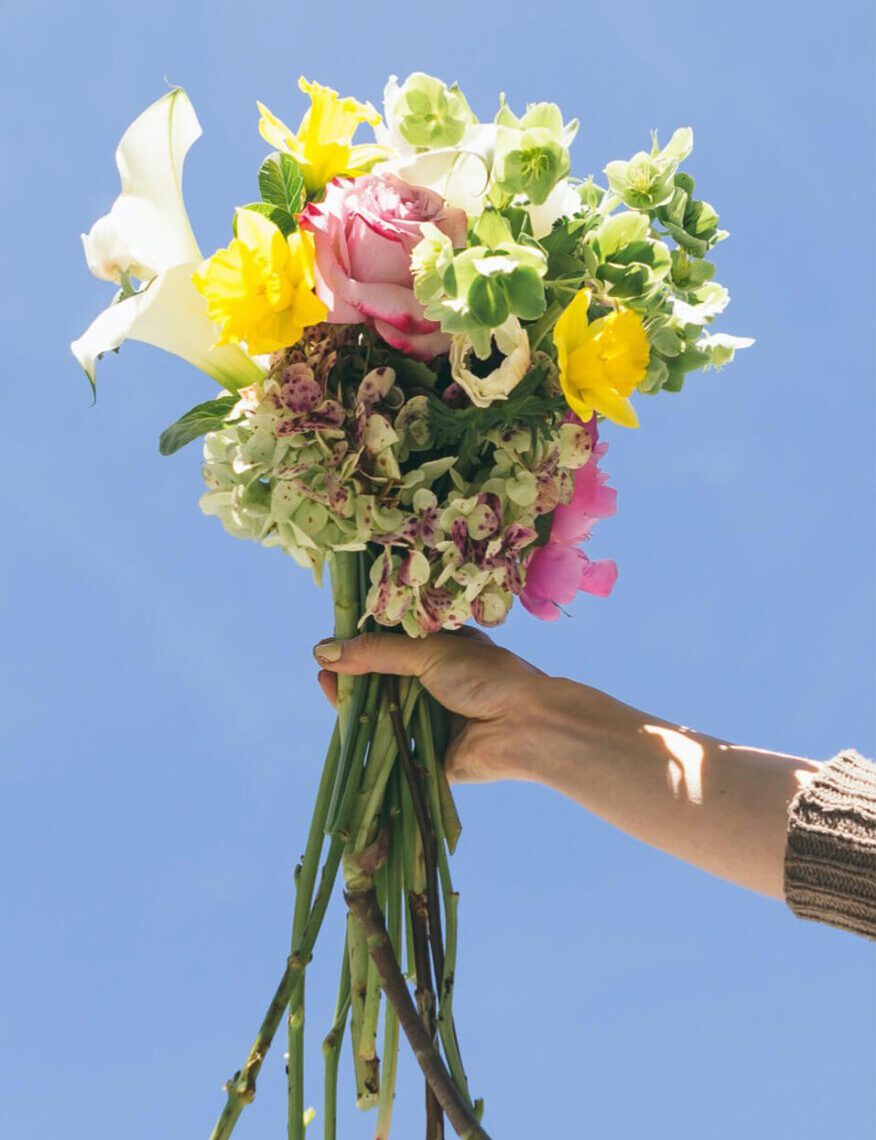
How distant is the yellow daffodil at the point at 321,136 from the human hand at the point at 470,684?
1.54ft

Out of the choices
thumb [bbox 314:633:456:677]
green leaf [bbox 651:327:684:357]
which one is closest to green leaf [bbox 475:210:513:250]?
green leaf [bbox 651:327:684:357]

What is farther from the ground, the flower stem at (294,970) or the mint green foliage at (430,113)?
the mint green foliage at (430,113)

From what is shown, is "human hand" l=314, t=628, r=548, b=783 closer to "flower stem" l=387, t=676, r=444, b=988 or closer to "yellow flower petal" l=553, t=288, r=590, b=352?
"flower stem" l=387, t=676, r=444, b=988

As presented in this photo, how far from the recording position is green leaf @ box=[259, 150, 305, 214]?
1.31 meters

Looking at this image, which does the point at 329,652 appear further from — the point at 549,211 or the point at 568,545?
the point at 549,211

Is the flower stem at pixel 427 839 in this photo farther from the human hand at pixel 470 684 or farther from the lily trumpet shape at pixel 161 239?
the lily trumpet shape at pixel 161 239

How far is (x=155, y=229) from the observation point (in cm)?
137

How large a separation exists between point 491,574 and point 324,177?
0.42 metres

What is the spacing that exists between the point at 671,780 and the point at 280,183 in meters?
0.70

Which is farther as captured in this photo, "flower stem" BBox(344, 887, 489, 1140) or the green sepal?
"flower stem" BBox(344, 887, 489, 1140)

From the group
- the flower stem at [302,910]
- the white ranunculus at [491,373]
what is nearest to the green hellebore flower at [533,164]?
the white ranunculus at [491,373]

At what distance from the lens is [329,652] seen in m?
1.44

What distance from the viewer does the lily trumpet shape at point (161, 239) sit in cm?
134

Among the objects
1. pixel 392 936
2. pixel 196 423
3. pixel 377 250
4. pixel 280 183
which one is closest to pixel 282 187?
pixel 280 183
